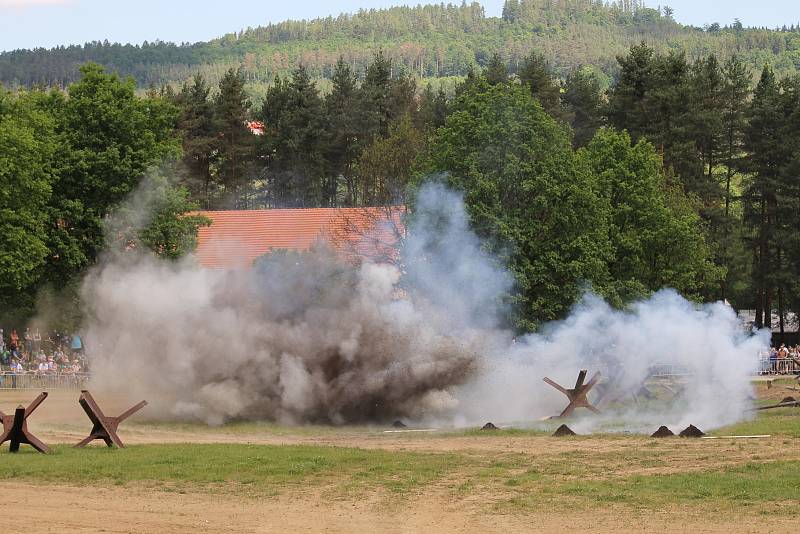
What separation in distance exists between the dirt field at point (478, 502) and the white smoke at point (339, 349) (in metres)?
8.81

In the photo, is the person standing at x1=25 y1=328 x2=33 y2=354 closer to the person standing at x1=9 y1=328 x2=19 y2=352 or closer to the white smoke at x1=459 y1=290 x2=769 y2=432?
the person standing at x1=9 y1=328 x2=19 y2=352

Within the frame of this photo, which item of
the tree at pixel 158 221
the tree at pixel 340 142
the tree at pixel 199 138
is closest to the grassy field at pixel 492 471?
the tree at pixel 158 221

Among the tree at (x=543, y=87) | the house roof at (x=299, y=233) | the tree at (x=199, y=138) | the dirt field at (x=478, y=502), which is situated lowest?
the dirt field at (x=478, y=502)

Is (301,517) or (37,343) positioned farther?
(37,343)

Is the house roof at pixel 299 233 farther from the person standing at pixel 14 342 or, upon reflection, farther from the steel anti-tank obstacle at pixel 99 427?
the steel anti-tank obstacle at pixel 99 427

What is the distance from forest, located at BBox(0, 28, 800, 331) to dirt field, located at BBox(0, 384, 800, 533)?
17672mm

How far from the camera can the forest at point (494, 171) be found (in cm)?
5147

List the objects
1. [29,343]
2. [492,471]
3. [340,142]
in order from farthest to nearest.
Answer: [340,142] → [29,343] → [492,471]

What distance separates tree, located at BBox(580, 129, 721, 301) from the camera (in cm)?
5681

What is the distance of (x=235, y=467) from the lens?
29469mm

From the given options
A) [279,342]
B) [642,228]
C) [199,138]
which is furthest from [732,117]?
[279,342]

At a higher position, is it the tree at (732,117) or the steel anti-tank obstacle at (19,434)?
the tree at (732,117)

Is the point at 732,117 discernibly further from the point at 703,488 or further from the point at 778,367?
the point at 703,488

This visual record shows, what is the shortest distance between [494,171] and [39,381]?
21.8 meters
